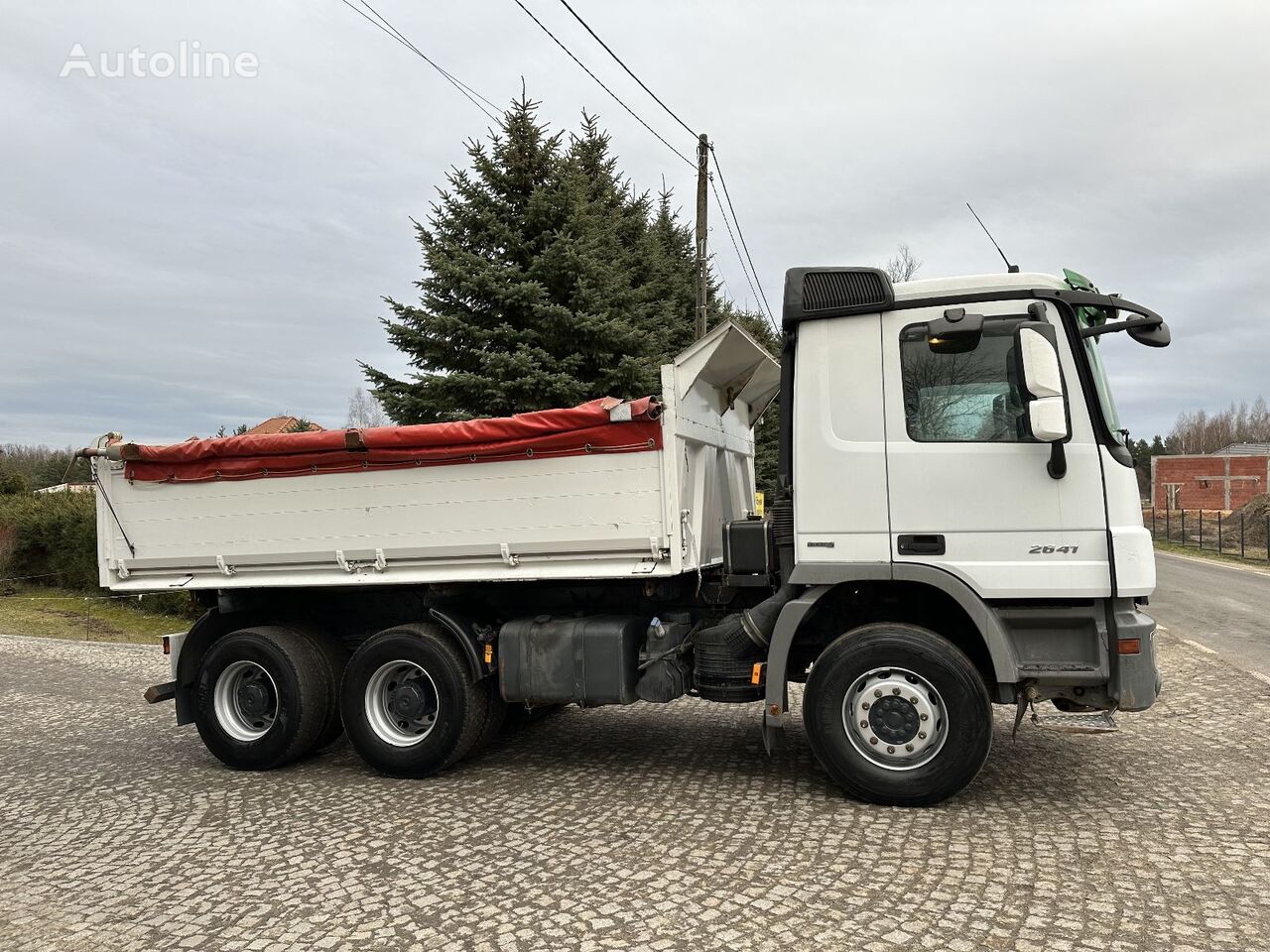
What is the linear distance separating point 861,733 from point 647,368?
920 cm

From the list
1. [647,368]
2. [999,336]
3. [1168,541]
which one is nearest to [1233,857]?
[999,336]

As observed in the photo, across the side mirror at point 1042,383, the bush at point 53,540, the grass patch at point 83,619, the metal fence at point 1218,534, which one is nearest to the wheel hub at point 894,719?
the side mirror at point 1042,383

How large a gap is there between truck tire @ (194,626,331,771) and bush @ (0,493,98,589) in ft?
63.7

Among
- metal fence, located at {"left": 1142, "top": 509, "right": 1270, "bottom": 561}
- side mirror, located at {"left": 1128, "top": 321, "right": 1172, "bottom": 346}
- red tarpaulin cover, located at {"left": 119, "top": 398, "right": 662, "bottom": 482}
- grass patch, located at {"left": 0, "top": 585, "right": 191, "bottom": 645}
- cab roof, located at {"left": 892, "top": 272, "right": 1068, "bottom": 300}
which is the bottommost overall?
grass patch, located at {"left": 0, "top": 585, "right": 191, "bottom": 645}

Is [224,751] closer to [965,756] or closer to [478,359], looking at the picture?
[965,756]

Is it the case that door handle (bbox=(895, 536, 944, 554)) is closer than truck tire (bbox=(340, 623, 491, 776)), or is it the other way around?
door handle (bbox=(895, 536, 944, 554))

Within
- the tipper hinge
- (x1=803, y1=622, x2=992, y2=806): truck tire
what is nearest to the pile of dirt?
(x1=803, y1=622, x2=992, y2=806): truck tire

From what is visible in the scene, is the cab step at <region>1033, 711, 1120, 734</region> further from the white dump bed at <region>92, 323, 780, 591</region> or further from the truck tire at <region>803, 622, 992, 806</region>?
the white dump bed at <region>92, 323, 780, 591</region>

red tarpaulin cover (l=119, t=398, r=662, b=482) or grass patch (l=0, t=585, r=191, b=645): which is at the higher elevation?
red tarpaulin cover (l=119, t=398, r=662, b=482)

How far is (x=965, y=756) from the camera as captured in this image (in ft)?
16.5

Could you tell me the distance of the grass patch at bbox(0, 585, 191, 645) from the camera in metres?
17.9

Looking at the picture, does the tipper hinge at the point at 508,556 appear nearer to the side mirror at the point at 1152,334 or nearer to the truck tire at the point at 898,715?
the truck tire at the point at 898,715

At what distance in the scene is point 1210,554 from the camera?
32.3m

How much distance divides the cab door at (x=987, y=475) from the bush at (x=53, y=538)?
23.2m
